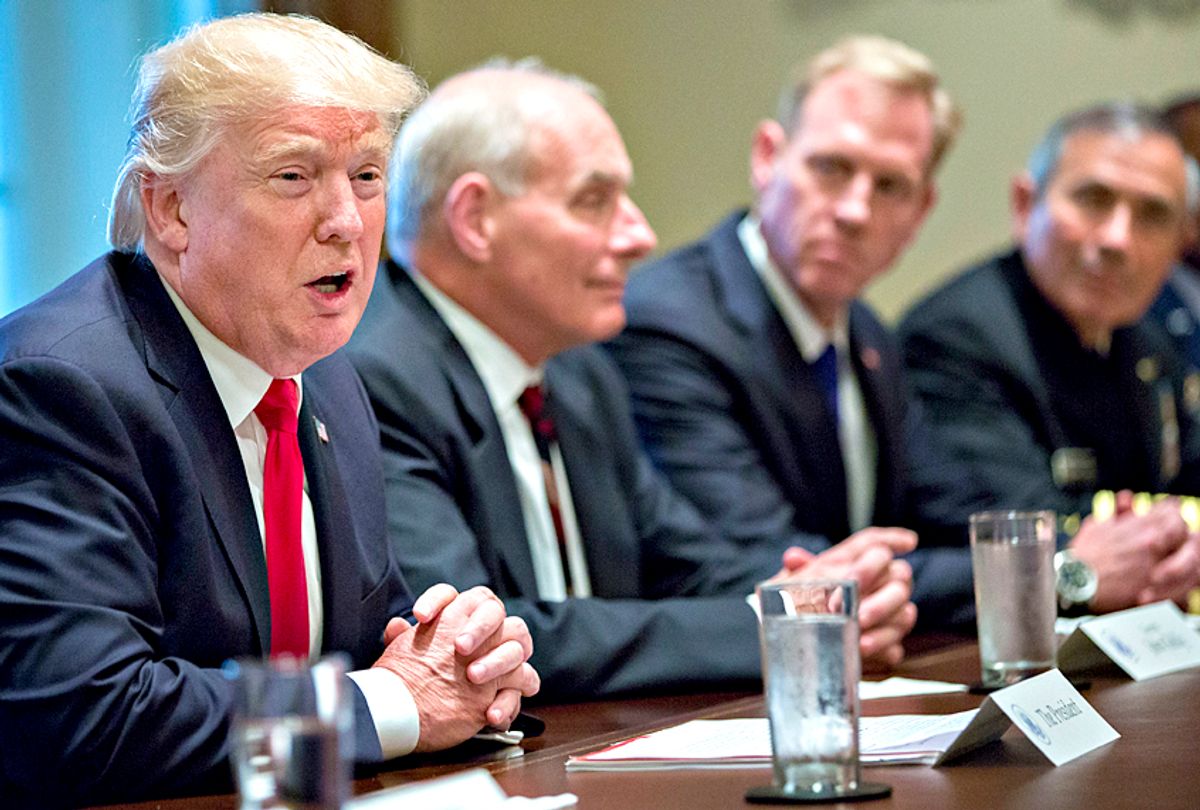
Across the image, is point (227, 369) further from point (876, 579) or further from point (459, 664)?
point (876, 579)

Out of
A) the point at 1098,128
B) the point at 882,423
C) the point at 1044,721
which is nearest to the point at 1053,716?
the point at 1044,721

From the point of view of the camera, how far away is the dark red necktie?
8.88ft

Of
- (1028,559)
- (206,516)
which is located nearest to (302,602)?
(206,516)

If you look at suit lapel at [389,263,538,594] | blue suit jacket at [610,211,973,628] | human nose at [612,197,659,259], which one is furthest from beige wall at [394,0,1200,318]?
suit lapel at [389,263,538,594]

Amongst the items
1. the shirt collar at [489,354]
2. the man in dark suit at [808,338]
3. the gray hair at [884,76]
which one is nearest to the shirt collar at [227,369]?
the shirt collar at [489,354]

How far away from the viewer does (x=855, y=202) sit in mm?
3666

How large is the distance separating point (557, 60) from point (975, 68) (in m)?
1.46

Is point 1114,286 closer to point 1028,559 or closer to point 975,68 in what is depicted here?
point 975,68

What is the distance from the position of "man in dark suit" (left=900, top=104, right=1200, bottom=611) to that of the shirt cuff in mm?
2339

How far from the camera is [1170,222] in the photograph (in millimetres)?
4277

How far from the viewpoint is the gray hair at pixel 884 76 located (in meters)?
3.75

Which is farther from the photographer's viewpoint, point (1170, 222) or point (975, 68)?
point (975, 68)

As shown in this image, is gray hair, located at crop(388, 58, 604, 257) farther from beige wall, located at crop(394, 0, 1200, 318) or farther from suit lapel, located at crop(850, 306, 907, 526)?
beige wall, located at crop(394, 0, 1200, 318)

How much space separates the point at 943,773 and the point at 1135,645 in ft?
2.94
